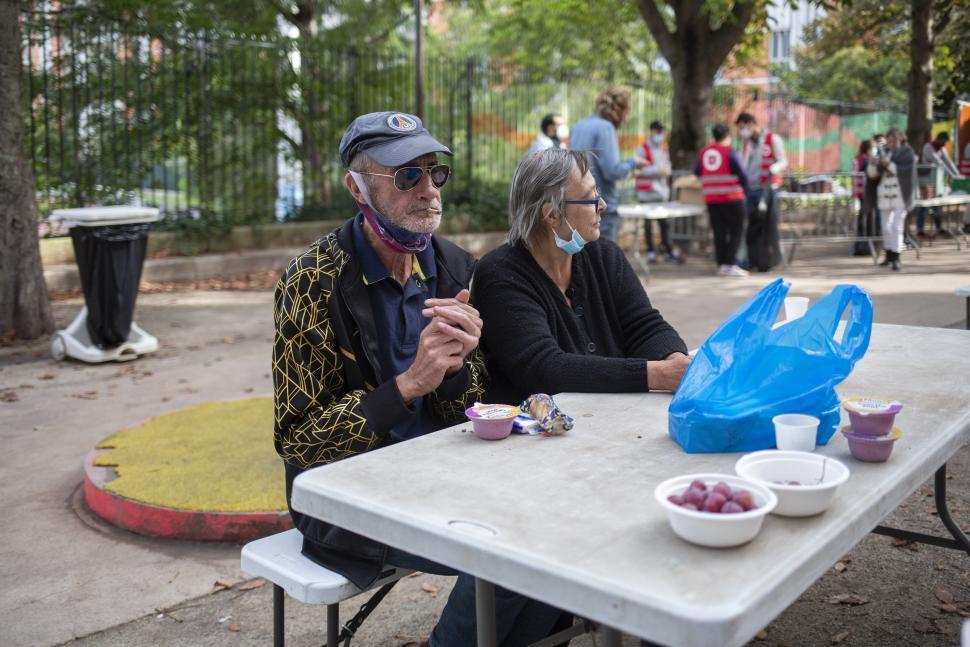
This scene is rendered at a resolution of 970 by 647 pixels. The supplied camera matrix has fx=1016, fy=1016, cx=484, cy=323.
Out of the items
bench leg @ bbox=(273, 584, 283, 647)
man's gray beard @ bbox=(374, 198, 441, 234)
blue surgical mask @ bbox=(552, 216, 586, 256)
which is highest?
man's gray beard @ bbox=(374, 198, 441, 234)

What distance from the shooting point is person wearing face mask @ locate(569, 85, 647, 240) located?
33.0 feet

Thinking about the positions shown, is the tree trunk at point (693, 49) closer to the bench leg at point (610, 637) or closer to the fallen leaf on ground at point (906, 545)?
the fallen leaf on ground at point (906, 545)

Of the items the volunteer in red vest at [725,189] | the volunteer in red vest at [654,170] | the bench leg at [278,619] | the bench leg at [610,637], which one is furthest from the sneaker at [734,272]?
the bench leg at [610,637]

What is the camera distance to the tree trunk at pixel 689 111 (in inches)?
577

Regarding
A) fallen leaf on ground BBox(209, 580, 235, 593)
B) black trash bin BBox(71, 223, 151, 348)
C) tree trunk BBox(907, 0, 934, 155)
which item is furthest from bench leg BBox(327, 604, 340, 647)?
tree trunk BBox(907, 0, 934, 155)

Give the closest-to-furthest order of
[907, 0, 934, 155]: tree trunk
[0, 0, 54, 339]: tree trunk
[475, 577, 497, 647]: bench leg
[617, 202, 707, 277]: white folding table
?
1. [475, 577, 497, 647]: bench leg
2. [0, 0, 54, 339]: tree trunk
3. [617, 202, 707, 277]: white folding table
4. [907, 0, 934, 155]: tree trunk

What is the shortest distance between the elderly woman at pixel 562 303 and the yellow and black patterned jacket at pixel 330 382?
512mm

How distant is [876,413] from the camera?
211cm

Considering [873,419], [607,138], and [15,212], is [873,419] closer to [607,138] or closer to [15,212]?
[15,212]

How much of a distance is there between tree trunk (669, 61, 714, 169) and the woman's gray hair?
475 inches

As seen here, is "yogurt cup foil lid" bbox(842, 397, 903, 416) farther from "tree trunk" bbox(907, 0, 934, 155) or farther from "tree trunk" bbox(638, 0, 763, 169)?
"tree trunk" bbox(907, 0, 934, 155)

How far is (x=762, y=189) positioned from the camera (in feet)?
41.9

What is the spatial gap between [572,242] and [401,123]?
71 centimetres

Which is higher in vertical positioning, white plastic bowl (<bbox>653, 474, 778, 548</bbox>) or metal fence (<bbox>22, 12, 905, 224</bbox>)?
metal fence (<bbox>22, 12, 905, 224</bbox>)
